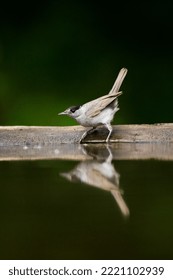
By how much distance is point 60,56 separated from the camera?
4477 mm

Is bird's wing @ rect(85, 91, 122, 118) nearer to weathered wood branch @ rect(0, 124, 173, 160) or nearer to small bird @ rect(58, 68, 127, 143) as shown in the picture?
small bird @ rect(58, 68, 127, 143)

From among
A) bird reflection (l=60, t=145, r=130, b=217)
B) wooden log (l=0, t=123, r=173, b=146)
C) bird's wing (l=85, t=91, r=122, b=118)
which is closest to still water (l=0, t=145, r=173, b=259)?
bird reflection (l=60, t=145, r=130, b=217)

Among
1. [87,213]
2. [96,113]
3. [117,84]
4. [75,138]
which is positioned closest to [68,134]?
[75,138]

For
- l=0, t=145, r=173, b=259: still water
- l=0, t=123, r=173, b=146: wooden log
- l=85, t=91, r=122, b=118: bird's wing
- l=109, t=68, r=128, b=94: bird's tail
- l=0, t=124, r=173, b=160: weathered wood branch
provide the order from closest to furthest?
l=0, t=145, r=173, b=259: still water
l=0, t=124, r=173, b=160: weathered wood branch
l=0, t=123, r=173, b=146: wooden log
l=85, t=91, r=122, b=118: bird's wing
l=109, t=68, r=128, b=94: bird's tail

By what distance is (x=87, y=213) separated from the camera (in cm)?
114

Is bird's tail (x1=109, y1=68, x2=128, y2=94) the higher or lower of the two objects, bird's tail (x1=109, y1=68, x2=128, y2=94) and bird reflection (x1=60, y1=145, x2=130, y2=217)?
the lower

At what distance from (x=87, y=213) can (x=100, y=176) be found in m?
0.51

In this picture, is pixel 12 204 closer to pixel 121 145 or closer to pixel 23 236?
pixel 23 236

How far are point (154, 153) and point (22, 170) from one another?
67 centimetres

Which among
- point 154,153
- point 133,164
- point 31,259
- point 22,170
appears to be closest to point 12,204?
point 31,259

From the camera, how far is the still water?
0.91 metres

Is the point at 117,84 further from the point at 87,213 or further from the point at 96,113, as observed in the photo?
the point at 87,213

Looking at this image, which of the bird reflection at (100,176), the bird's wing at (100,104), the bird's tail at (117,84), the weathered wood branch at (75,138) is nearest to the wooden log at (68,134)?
the weathered wood branch at (75,138)

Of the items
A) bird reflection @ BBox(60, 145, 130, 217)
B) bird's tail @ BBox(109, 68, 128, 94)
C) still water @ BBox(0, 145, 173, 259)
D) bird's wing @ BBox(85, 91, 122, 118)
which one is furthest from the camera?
bird's tail @ BBox(109, 68, 128, 94)
